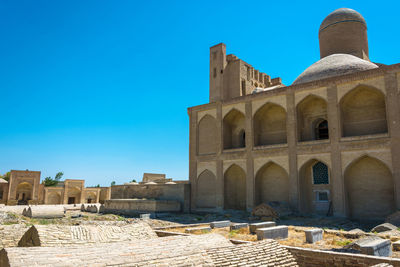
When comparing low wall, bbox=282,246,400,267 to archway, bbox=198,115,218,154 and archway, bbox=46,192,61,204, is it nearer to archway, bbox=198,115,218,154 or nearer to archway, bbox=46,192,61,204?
archway, bbox=198,115,218,154

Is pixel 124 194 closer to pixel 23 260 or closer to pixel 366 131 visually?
pixel 366 131

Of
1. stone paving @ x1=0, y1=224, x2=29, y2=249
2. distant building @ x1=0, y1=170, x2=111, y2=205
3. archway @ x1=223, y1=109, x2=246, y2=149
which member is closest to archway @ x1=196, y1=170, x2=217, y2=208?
archway @ x1=223, y1=109, x2=246, y2=149

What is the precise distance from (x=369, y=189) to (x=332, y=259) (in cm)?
1169

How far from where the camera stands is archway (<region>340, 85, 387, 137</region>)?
57.7 ft

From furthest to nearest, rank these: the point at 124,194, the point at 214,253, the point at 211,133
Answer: the point at 124,194 → the point at 211,133 → the point at 214,253

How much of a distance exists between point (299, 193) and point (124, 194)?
1509cm

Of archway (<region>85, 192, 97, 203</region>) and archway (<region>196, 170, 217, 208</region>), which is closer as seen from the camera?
archway (<region>196, 170, 217, 208</region>)

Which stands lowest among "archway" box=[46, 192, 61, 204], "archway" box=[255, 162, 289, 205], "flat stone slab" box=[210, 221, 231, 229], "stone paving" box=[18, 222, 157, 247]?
"flat stone slab" box=[210, 221, 231, 229]

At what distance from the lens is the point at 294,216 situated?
17906 millimetres

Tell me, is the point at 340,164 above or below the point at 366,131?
below

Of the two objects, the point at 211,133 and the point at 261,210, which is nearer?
the point at 261,210

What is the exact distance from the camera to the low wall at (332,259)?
21.5 feet

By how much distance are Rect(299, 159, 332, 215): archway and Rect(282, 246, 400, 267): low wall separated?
1153 centimetres

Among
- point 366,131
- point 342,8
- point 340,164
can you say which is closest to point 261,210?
point 340,164
